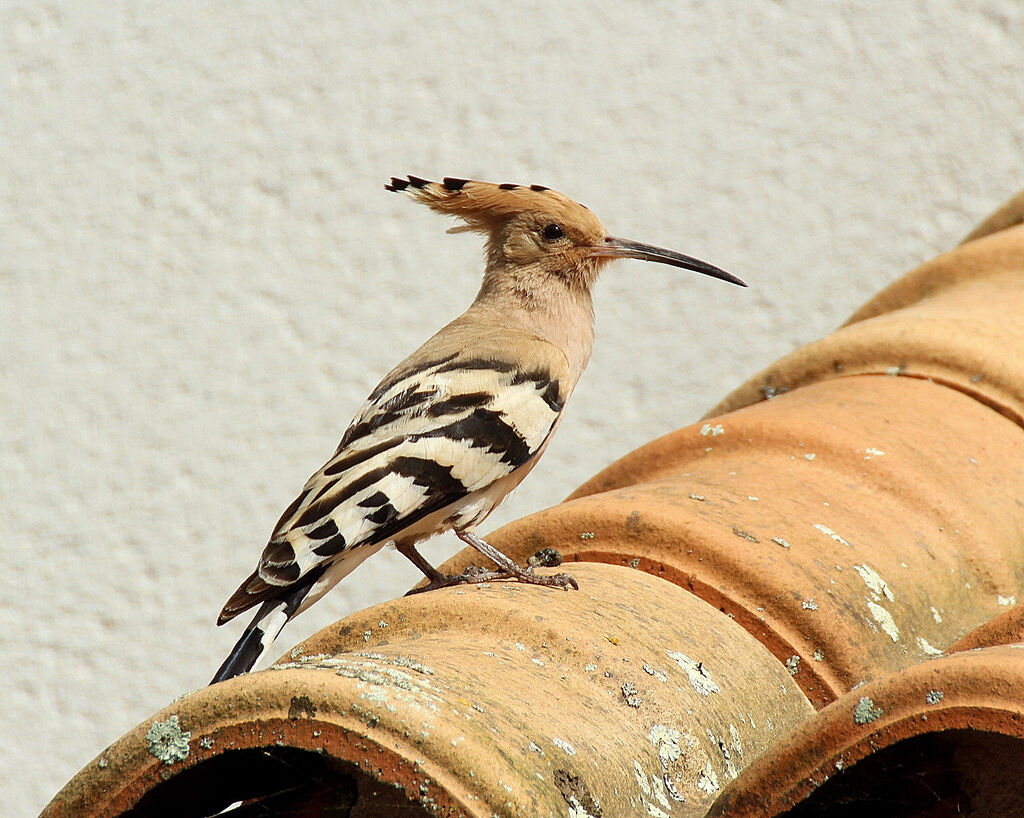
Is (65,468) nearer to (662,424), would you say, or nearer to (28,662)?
(28,662)

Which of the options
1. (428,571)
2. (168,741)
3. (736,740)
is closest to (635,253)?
(428,571)

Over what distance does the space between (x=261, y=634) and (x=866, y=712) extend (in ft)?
2.63

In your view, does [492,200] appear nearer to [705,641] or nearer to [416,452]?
[416,452]

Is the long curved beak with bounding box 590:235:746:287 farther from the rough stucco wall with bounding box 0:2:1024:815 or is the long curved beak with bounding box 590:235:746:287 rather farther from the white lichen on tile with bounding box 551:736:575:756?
the rough stucco wall with bounding box 0:2:1024:815

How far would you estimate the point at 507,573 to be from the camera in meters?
1.49

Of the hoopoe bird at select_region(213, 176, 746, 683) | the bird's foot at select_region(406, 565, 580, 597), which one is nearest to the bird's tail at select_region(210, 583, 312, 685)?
the hoopoe bird at select_region(213, 176, 746, 683)

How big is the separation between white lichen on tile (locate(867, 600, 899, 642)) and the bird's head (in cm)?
74

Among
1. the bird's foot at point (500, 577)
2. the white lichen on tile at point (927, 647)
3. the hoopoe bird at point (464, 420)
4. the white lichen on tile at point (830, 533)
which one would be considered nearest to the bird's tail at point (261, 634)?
the hoopoe bird at point (464, 420)

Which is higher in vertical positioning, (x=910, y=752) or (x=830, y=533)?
(x=830, y=533)

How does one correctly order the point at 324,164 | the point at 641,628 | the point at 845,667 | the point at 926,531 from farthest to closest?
the point at 324,164, the point at 926,531, the point at 845,667, the point at 641,628

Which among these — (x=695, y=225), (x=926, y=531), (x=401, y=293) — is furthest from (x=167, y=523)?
(x=926, y=531)

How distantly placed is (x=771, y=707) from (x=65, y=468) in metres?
2.58

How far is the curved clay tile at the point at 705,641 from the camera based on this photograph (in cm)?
86

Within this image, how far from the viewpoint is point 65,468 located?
3.34 meters
